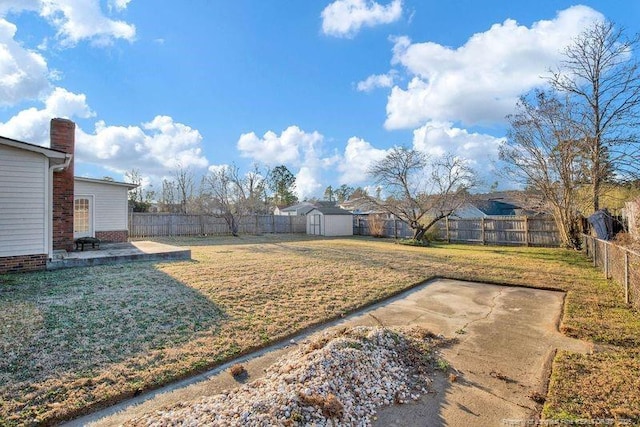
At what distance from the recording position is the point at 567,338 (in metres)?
3.79

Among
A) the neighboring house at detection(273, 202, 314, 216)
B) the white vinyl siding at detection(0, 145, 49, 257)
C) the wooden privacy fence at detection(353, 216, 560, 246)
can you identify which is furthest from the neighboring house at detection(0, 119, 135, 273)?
the neighboring house at detection(273, 202, 314, 216)

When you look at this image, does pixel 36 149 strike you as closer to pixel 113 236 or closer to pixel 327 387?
pixel 113 236

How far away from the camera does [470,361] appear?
320 centimetres

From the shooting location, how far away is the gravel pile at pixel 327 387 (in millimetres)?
2076

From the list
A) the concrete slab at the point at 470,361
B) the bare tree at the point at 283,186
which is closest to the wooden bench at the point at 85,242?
the concrete slab at the point at 470,361

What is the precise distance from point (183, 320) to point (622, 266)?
7637mm

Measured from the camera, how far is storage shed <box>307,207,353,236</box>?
73.2 feet

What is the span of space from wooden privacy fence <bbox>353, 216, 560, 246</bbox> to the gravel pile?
14201 millimetres

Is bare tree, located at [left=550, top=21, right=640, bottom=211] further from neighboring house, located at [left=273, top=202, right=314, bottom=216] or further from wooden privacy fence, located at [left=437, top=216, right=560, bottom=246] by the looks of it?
neighboring house, located at [left=273, top=202, right=314, bottom=216]

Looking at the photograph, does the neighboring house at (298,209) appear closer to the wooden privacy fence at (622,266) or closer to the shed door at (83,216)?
the shed door at (83,216)

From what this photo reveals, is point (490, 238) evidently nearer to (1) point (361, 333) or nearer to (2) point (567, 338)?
(2) point (567, 338)

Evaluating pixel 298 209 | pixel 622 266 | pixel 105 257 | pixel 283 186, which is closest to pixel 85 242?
pixel 105 257

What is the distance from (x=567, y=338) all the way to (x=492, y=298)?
1.95 meters

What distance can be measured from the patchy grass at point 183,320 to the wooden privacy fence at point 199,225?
1152cm
